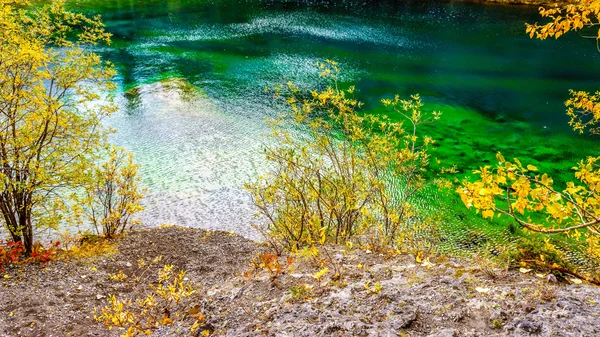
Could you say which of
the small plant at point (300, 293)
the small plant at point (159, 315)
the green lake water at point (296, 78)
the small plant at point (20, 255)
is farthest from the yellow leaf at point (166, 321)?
the green lake water at point (296, 78)

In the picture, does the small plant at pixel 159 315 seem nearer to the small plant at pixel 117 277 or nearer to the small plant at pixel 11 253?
the small plant at pixel 117 277

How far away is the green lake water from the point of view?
22453 mm

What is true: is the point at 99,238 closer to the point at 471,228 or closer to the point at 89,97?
the point at 89,97

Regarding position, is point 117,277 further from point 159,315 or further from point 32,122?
point 32,122

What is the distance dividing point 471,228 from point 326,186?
824cm

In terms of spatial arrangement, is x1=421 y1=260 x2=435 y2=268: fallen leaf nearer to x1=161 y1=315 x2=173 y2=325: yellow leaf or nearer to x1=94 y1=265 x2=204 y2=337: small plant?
x1=94 y1=265 x2=204 y2=337: small plant

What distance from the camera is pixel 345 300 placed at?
7.01 meters

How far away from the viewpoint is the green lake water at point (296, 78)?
22.5 metres

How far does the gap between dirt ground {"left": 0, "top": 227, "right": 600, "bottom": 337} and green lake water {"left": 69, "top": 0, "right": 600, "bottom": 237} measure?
7.59 m

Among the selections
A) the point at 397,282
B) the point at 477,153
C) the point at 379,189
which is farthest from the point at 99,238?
the point at 477,153

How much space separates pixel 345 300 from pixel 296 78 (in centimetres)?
2906

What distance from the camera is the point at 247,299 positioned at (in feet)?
27.1

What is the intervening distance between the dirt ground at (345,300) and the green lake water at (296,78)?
24.9 ft

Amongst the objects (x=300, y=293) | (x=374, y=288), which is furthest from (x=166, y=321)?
(x=374, y=288)
